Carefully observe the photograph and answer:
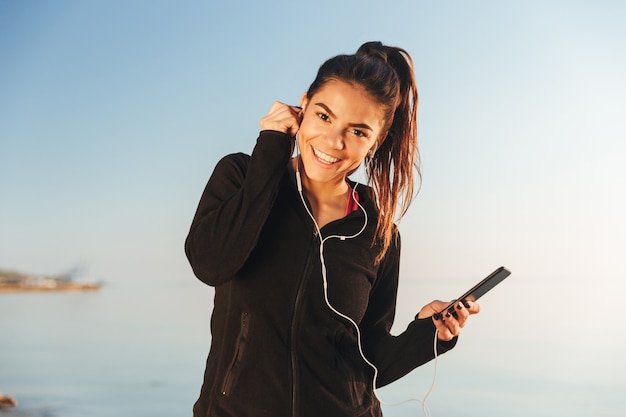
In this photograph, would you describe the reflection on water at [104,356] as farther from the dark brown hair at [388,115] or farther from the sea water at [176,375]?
the dark brown hair at [388,115]

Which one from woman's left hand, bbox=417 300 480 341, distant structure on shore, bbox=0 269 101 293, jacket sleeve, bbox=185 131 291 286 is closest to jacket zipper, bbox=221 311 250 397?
jacket sleeve, bbox=185 131 291 286

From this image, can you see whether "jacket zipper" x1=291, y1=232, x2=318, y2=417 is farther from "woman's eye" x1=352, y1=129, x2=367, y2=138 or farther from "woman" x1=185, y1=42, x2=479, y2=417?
"woman's eye" x1=352, y1=129, x2=367, y2=138

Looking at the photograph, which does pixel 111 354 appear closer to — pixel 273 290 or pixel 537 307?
pixel 537 307

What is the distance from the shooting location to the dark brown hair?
167 centimetres

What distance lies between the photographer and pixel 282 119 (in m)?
1.55

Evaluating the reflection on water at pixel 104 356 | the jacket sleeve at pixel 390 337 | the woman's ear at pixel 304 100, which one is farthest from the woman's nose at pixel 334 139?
the reflection on water at pixel 104 356

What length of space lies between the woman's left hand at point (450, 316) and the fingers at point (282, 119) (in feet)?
1.79

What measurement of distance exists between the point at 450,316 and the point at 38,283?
13639 mm

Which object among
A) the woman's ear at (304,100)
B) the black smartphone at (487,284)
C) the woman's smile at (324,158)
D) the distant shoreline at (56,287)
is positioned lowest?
the black smartphone at (487,284)

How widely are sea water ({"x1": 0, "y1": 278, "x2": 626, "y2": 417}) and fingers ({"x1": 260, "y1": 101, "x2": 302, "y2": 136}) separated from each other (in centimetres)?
443

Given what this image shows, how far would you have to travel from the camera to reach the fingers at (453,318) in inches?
67.5

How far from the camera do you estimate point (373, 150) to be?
1.85m

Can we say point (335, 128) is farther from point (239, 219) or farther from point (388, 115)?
point (239, 219)

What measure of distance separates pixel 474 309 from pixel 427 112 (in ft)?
24.7
